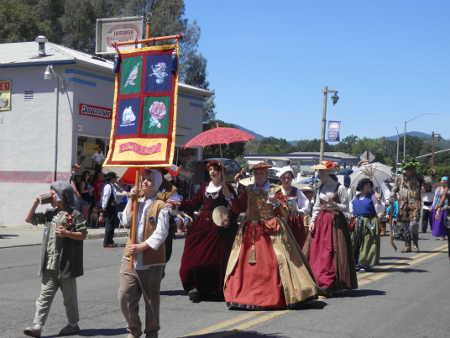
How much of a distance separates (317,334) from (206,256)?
7.00 feet

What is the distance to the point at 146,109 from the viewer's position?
6.12 metres

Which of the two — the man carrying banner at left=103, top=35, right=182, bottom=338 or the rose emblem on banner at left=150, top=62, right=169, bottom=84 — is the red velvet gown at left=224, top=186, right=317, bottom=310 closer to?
the man carrying banner at left=103, top=35, right=182, bottom=338

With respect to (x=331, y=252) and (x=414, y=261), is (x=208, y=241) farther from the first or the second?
(x=414, y=261)

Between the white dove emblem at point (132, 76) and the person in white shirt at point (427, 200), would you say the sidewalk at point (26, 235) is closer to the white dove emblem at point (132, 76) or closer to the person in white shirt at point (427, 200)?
the person in white shirt at point (427, 200)

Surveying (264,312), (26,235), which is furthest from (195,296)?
(26,235)

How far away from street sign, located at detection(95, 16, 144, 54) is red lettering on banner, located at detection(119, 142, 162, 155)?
2224 centimetres

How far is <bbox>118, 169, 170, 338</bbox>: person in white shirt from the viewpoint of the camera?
5930 millimetres

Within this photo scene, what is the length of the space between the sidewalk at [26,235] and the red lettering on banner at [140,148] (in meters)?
11.2

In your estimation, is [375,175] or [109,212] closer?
[109,212]

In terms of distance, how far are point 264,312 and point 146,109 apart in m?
3.18

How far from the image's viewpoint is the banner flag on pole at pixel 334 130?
43438 millimetres

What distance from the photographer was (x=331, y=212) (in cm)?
971

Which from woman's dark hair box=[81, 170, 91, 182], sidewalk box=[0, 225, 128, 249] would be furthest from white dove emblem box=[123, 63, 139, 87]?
woman's dark hair box=[81, 170, 91, 182]

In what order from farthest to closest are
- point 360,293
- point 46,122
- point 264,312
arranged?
point 46,122 < point 360,293 < point 264,312
